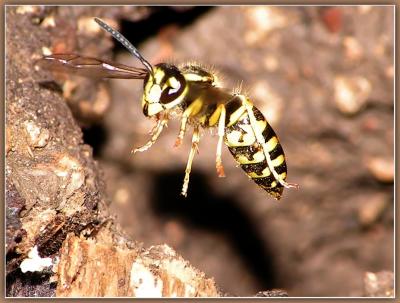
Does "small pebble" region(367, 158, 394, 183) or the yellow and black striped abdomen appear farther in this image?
"small pebble" region(367, 158, 394, 183)

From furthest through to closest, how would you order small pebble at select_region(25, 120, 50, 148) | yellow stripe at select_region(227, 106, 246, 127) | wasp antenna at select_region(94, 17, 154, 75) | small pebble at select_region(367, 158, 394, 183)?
1. small pebble at select_region(367, 158, 394, 183)
2. yellow stripe at select_region(227, 106, 246, 127)
3. wasp antenna at select_region(94, 17, 154, 75)
4. small pebble at select_region(25, 120, 50, 148)

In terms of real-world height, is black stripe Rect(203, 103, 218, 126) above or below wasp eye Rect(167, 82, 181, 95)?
below

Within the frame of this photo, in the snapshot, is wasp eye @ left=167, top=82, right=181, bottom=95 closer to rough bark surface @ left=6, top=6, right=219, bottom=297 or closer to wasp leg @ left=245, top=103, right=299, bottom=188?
wasp leg @ left=245, top=103, right=299, bottom=188

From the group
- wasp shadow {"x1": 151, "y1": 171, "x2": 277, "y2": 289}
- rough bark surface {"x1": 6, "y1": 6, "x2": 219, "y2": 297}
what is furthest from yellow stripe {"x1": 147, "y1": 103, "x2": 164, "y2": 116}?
wasp shadow {"x1": 151, "y1": 171, "x2": 277, "y2": 289}

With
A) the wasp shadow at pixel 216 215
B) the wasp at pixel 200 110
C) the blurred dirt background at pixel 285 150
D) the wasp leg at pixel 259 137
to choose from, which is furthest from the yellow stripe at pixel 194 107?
the wasp shadow at pixel 216 215

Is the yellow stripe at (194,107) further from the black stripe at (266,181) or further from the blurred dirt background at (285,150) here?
the blurred dirt background at (285,150)

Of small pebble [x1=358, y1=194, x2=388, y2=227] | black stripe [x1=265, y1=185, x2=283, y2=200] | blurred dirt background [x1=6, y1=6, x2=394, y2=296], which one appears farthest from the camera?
small pebble [x1=358, y1=194, x2=388, y2=227]

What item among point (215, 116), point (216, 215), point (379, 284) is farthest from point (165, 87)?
point (216, 215)

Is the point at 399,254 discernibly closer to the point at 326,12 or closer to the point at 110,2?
the point at 326,12
